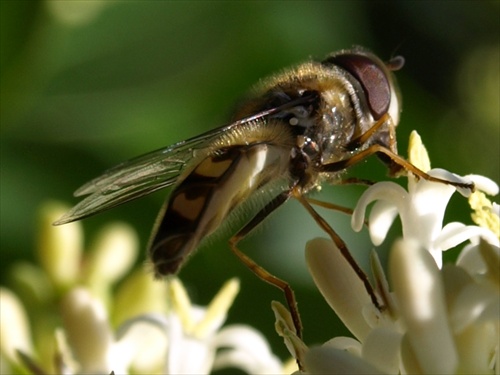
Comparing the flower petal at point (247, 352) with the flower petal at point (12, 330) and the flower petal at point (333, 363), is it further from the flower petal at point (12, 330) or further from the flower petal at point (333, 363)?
the flower petal at point (333, 363)

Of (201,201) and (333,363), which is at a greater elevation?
(201,201)

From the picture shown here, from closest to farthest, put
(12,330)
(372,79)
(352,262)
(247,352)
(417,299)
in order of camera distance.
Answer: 1. (417,299)
2. (352,262)
3. (372,79)
4. (247,352)
5. (12,330)

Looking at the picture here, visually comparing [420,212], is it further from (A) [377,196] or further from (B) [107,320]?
(B) [107,320]

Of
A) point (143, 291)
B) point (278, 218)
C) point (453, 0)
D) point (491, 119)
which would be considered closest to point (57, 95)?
point (278, 218)

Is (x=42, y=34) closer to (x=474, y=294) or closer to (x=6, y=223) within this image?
(x=6, y=223)

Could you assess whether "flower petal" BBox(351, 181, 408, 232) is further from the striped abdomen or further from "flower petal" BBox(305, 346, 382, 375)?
"flower petal" BBox(305, 346, 382, 375)

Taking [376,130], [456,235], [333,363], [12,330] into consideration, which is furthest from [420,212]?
[12,330]
